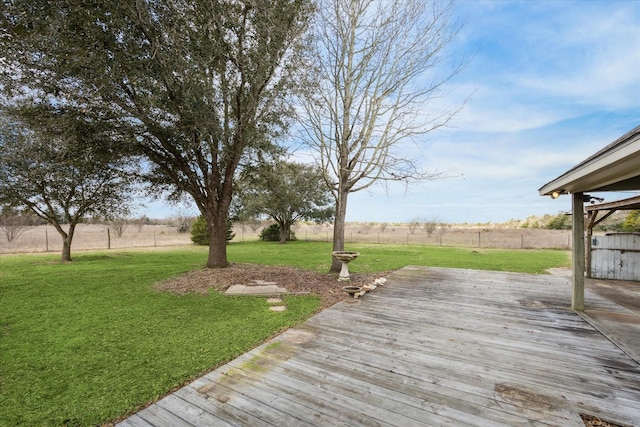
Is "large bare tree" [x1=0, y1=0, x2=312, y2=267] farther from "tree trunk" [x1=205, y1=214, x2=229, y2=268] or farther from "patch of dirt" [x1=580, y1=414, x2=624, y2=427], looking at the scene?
"patch of dirt" [x1=580, y1=414, x2=624, y2=427]

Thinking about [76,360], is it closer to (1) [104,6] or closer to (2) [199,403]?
(2) [199,403]

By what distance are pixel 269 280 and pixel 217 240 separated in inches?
92.7

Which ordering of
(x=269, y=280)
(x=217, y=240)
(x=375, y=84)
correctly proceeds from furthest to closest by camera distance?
1. (x=217, y=240)
2. (x=375, y=84)
3. (x=269, y=280)

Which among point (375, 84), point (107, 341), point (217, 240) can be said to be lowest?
point (107, 341)

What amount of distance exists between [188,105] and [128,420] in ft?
15.1

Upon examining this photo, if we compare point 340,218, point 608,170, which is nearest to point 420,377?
point 608,170

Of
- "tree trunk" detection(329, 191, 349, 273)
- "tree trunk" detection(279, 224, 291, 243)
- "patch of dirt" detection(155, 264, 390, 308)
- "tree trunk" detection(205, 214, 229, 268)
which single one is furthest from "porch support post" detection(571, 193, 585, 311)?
"tree trunk" detection(279, 224, 291, 243)

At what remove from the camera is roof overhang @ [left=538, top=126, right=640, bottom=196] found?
8.80ft

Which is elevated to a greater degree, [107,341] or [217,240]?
[217,240]

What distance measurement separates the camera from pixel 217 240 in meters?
8.30

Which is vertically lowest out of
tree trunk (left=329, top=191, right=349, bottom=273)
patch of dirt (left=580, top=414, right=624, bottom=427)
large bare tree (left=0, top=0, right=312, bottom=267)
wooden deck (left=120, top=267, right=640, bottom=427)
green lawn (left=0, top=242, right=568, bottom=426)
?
green lawn (left=0, top=242, right=568, bottom=426)

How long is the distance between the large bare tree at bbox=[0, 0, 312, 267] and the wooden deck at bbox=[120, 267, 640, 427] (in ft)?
14.2

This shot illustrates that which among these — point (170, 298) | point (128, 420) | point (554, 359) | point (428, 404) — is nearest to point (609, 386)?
point (554, 359)

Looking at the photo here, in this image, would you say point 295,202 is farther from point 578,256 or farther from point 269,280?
point 578,256
